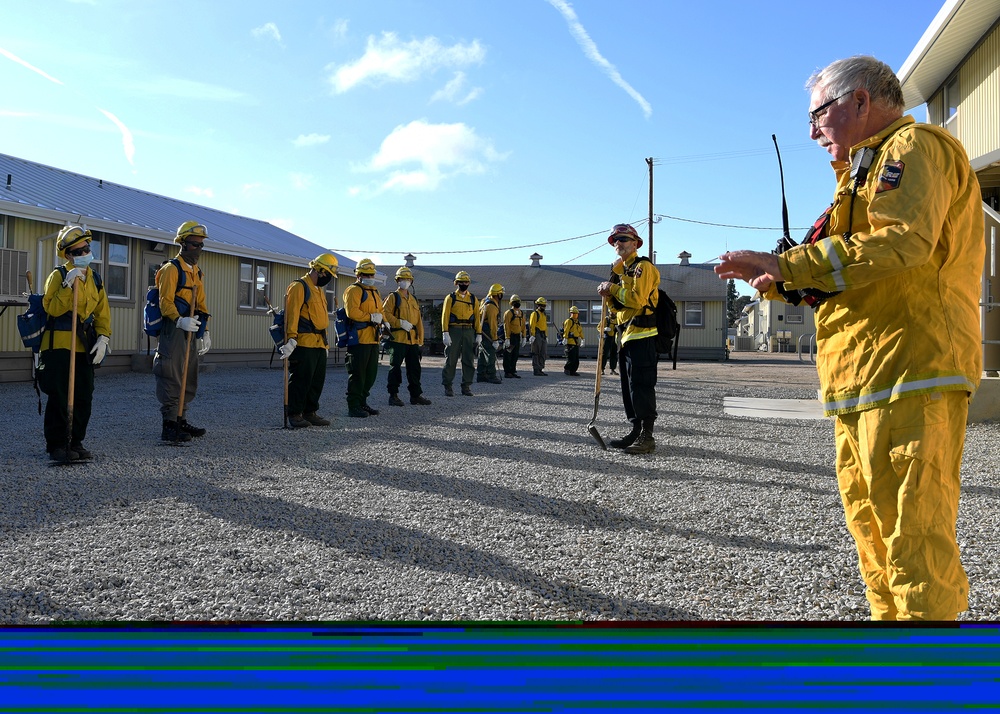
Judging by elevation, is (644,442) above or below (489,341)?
below

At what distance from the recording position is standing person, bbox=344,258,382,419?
34.9 feet

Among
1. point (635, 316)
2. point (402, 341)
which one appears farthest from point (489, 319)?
point (635, 316)

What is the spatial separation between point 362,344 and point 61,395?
174 inches

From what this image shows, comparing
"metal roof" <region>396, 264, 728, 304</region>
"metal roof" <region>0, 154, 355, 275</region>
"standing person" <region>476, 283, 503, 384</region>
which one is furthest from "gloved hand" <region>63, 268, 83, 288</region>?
"metal roof" <region>396, 264, 728, 304</region>

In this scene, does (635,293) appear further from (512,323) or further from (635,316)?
(512,323)

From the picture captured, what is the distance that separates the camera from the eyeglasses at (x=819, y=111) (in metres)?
2.43

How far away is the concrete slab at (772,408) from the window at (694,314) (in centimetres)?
2656

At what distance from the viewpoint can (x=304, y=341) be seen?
9539mm

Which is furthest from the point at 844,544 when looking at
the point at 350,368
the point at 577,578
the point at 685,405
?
the point at 685,405

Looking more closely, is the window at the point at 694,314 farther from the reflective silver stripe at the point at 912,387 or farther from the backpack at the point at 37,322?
the reflective silver stripe at the point at 912,387

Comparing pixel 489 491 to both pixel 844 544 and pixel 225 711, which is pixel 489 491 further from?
pixel 225 711

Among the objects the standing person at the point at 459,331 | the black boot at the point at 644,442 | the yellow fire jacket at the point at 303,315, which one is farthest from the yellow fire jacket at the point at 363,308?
the black boot at the point at 644,442

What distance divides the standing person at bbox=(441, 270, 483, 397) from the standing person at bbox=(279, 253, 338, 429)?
4799mm

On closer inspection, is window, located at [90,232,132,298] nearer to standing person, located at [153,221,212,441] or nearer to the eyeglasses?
standing person, located at [153,221,212,441]
